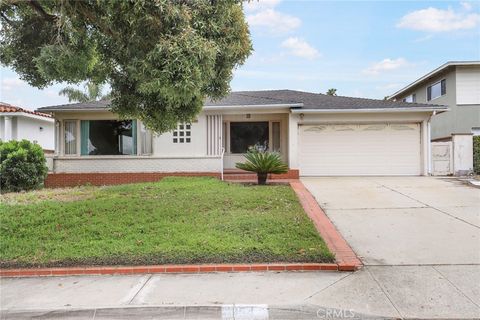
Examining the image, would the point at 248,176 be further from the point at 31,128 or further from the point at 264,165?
the point at 31,128

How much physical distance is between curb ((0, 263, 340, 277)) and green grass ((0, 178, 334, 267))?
0.48ft

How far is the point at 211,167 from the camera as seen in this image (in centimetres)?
1547

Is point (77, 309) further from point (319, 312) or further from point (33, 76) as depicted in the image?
point (33, 76)

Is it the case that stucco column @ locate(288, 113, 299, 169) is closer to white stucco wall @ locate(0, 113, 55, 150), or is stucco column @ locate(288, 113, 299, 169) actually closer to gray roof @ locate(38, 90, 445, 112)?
gray roof @ locate(38, 90, 445, 112)

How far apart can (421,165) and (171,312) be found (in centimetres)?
1429

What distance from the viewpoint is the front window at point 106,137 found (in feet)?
55.0

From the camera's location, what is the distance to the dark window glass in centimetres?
1773

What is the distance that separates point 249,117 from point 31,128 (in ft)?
38.5

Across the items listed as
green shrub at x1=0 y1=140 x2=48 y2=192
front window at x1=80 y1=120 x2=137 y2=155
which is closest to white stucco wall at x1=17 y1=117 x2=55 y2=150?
front window at x1=80 y1=120 x2=137 y2=155

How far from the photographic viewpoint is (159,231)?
23.5 feet

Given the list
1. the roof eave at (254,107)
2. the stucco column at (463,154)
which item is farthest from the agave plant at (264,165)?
the stucco column at (463,154)

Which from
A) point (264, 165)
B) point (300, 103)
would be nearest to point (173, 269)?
point (264, 165)

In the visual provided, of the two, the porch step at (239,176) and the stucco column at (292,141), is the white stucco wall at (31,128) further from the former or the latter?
the stucco column at (292,141)

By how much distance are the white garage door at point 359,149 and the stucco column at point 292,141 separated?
0.52m
